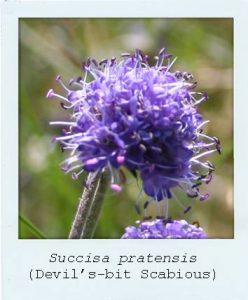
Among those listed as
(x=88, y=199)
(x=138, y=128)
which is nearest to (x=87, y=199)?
(x=88, y=199)

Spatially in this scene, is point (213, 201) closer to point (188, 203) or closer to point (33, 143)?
point (188, 203)

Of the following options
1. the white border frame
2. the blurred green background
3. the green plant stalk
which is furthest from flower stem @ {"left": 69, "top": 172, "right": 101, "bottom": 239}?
the blurred green background

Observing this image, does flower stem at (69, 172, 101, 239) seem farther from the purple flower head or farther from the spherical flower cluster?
the spherical flower cluster

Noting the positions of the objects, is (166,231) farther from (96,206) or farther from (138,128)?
(138,128)
